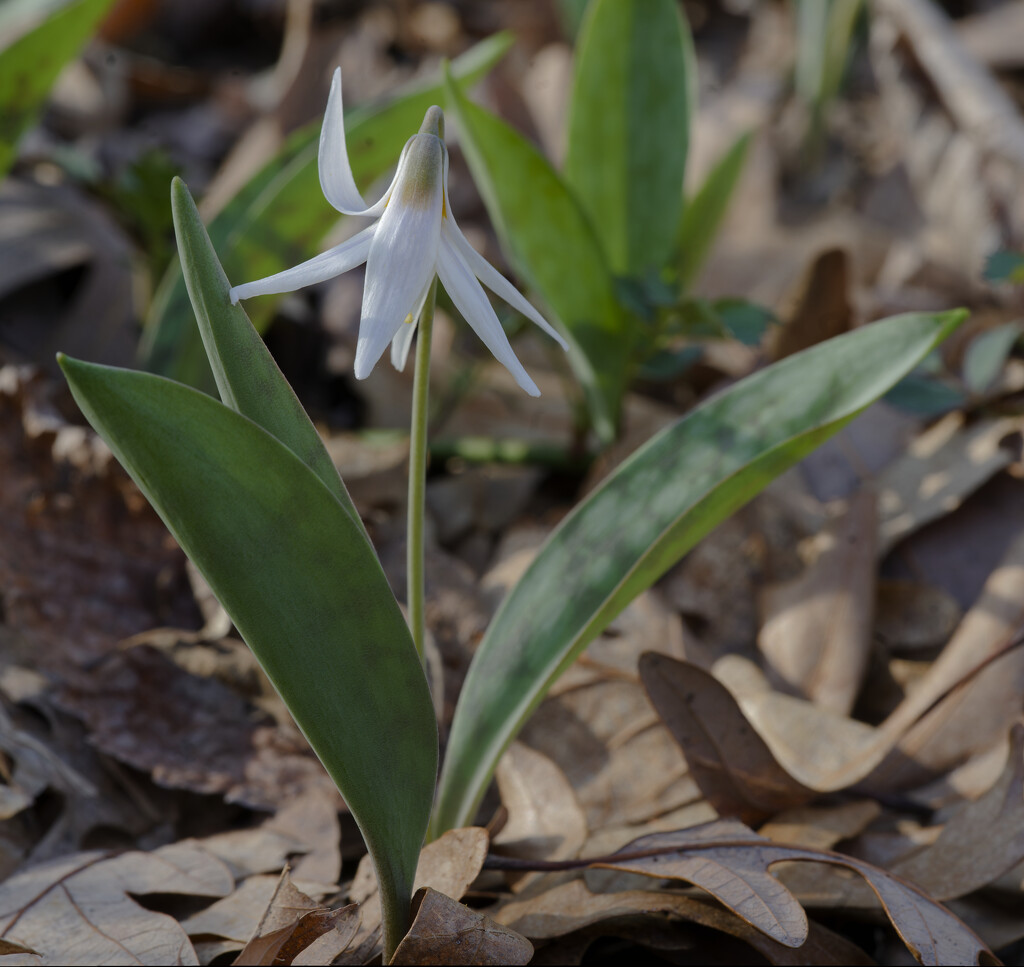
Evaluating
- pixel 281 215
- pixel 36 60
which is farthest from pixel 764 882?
pixel 36 60

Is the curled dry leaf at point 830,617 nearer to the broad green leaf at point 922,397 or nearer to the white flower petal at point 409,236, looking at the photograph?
the broad green leaf at point 922,397

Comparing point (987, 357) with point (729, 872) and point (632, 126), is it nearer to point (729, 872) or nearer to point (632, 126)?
point (632, 126)

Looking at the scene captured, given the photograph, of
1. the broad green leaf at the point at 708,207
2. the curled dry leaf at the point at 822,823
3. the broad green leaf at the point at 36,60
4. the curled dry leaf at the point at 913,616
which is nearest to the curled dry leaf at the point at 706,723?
the curled dry leaf at the point at 822,823

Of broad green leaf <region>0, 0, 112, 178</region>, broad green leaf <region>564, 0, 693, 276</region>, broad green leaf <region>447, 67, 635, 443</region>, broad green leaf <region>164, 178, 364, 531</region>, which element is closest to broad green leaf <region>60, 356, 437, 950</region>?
broad green leaf <region>164, 178, 364, 531</region>

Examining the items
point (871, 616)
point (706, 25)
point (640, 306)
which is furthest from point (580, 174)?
point (706, 25)

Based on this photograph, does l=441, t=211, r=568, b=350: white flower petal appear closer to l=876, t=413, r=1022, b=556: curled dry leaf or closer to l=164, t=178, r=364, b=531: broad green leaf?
l=164, t=178, r=364, b=531: broad green leaf

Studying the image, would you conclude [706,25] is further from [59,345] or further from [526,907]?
[526,907]
